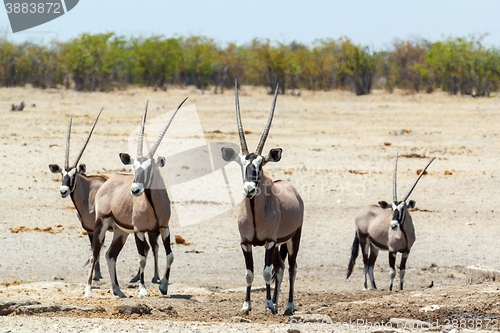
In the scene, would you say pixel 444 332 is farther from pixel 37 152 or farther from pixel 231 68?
pixel 231 68

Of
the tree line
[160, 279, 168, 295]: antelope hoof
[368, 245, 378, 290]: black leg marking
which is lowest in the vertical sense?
[368, 245, 378, 290]: black leg marking

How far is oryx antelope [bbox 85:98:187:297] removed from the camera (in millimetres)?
8266

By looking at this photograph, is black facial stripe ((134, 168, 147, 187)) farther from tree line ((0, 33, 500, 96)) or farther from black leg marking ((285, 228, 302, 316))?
tree line ((0, 33, 500, 96))

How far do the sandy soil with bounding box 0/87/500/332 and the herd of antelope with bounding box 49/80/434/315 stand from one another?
46 cm

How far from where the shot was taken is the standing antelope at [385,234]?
33.6 ft

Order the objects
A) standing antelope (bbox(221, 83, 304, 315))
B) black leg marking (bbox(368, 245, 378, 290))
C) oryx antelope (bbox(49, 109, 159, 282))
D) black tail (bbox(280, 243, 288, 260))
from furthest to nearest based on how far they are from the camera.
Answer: black leg marking (bbox(368, 245, 378, 290)) < oryx antelope (bbox(49, 109, 159, 282)) < black tail (bbox(280, 243, 288, 260)) < standing antelope (bbox(221, 83, 304, 315))

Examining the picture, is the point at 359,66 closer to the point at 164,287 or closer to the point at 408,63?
the point at 408,63

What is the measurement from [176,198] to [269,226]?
8.55m

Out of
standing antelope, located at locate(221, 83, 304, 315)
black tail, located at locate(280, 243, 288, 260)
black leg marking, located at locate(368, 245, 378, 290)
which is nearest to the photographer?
standing antelope, located at locate(221, 83, 304, 315)

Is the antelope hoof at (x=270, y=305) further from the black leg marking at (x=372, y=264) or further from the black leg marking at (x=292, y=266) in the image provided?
the black leg marking at (x=372, y=264)

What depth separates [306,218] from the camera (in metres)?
13.9

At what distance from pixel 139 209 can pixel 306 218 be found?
6.16 metres

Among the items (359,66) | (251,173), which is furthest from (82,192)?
(359,66)

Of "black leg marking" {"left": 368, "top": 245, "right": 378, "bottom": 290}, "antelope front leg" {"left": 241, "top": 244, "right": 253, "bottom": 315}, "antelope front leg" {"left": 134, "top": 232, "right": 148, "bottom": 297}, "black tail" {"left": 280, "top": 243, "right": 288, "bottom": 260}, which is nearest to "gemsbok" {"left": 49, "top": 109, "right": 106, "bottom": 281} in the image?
"antelope front leg" {"left": 134, "top": 232, "right": 148, "bottom": 297}
